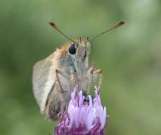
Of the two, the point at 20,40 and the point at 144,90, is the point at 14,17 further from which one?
the point at 144,90

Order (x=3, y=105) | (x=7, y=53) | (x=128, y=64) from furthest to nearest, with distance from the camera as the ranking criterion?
(x=128, y=64) → (x=7, y=53) → (x=3, y=105)

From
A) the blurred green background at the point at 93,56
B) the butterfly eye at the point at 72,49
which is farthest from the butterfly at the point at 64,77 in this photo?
the blurred green background at the point at 93,56

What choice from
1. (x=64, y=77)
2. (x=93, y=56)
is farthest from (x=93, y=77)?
(x=93, y=56)

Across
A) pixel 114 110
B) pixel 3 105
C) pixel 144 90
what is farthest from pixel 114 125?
pixel 3 105

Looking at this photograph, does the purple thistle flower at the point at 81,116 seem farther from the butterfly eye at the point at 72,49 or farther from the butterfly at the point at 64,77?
the butterfly eye at the point at 72,49

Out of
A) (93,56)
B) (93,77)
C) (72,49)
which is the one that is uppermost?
(93,56)

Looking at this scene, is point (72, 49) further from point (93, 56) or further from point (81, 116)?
point (93, 56)

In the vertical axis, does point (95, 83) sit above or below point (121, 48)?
below
